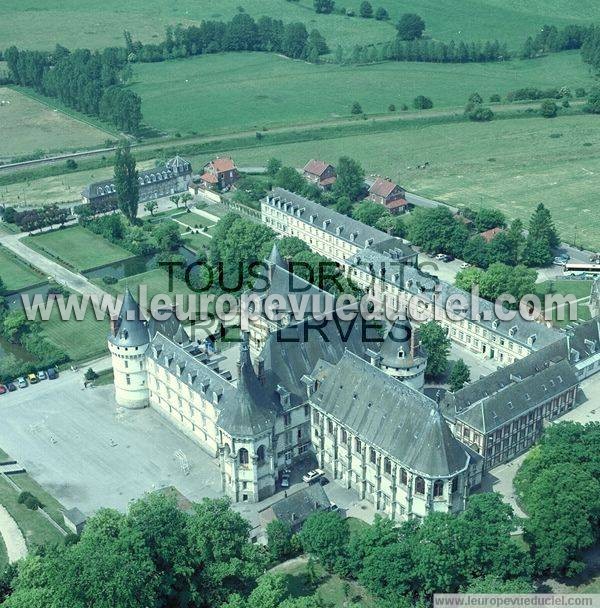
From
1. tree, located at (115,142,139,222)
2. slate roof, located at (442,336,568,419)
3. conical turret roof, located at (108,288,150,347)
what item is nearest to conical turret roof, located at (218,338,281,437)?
conical turret roof, located at (108,288,150,347)

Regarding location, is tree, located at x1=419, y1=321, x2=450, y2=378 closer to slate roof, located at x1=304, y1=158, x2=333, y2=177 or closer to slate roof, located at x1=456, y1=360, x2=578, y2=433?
slate roof, located at x1=456, y1=360, x2=578, y2=433

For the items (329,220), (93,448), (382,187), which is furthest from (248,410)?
(382,187)

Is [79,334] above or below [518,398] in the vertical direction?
below

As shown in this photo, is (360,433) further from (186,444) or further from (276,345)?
(186,444)

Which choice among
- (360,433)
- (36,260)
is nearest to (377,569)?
(360,433)

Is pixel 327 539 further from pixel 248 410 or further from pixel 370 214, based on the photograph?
pixel 370 214

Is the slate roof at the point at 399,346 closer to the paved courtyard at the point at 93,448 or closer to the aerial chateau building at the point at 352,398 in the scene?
the aerial chateau building at the point at 352,398
